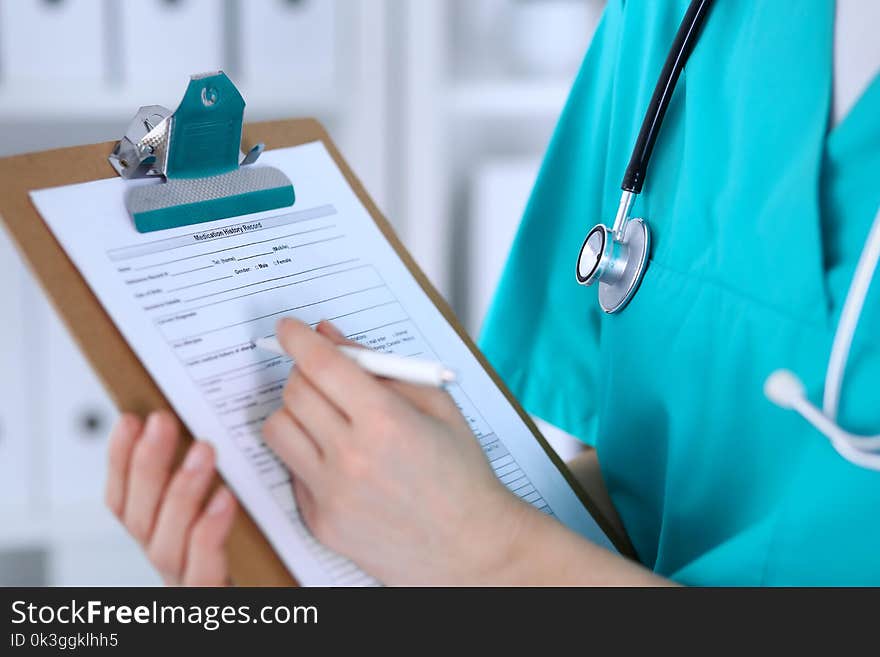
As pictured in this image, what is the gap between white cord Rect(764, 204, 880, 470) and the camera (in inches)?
18.3

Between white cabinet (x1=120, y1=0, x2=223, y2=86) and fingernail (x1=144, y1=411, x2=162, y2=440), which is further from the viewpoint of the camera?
white cabinet (x1=120, y1=0, x2=223, y2=86)

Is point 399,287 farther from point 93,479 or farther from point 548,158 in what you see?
point 93,479

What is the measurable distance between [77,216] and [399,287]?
0.70 ft

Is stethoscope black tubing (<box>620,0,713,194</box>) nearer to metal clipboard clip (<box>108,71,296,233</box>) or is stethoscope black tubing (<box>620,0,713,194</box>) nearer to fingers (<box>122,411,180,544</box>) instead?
metal clipboard clip (<box>108,71,296,233</box>)

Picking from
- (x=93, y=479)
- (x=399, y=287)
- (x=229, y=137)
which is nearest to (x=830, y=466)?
(x=399, y=287)

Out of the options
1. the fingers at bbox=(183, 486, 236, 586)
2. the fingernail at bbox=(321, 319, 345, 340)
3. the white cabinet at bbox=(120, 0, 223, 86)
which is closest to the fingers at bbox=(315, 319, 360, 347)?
the fingernail at bbox=(321, 319, 345, 340)

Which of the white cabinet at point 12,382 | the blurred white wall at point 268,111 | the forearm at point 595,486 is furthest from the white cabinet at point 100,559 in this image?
the forearm at point 595,486

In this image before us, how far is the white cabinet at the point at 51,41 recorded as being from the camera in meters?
1.15

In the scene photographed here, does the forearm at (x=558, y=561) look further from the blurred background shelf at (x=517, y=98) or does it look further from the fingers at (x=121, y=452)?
the blurred background shelf at (x=517, y=98)

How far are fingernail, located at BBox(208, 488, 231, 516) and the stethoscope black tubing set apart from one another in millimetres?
356

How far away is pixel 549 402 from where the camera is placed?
84 centimetres

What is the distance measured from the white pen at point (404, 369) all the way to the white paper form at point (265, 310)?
0.08 m

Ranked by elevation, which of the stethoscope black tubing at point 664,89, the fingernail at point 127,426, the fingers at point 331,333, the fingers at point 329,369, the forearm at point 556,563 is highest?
the stethoscope black tubing at point 664,89

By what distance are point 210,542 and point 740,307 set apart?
346 millimetres
